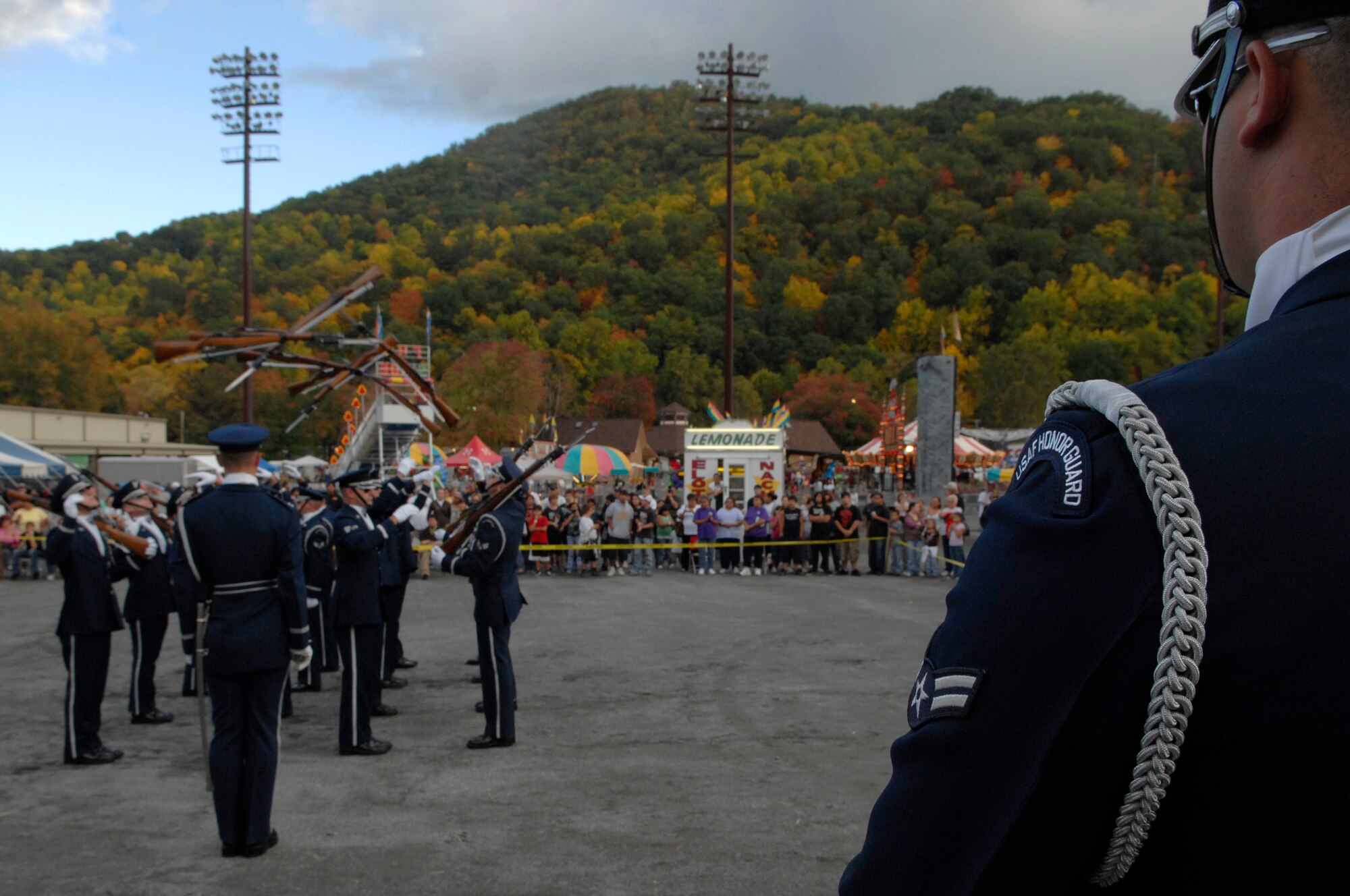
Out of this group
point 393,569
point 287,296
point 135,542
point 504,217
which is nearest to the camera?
point 135,542

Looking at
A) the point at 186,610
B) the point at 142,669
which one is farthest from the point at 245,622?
the point at 186,610

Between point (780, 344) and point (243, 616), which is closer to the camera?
point (243, 616)

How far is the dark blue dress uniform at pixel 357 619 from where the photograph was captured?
26.1 feet

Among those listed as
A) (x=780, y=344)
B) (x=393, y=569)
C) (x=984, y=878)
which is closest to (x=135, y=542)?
(x=393, y=569)

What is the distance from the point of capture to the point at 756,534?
21000 millimetres

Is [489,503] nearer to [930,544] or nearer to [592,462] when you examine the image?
[930,544]

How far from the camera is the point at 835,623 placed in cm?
1413

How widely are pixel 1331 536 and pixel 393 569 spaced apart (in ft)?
35.0

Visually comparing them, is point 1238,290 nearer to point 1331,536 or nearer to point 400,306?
point 1331,536

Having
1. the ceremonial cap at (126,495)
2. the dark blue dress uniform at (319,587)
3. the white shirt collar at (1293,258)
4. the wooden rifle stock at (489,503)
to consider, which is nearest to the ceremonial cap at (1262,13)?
the white shirt collar at (1293,258)

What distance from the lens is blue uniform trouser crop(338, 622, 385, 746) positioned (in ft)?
26.0

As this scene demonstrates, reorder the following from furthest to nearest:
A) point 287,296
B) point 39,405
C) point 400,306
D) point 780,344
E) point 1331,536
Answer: point 780,344, point 400,306, point 287,296, point 39,405, point 1331,536

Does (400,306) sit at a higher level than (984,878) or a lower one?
higher

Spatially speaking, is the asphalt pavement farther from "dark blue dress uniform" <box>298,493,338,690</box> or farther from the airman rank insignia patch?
the airman rank insignia patch
